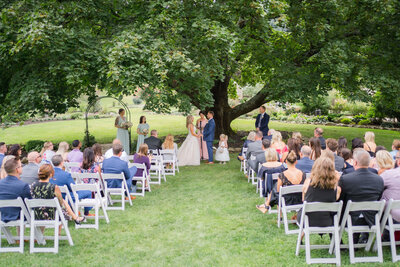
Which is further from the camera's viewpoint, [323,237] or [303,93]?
[303,93]

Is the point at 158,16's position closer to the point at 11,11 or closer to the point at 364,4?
the point at 11,11

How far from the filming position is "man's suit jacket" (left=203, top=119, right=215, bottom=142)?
43.8 feet

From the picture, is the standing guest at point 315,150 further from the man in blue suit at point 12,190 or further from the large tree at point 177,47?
the man in blue suit at point 12,190

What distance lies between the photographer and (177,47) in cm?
1080

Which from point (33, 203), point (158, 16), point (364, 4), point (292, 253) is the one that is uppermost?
point (364, 4)

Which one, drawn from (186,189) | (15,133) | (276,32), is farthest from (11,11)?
(15,133)

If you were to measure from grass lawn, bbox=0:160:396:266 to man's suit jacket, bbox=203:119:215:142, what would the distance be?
454 centimetres

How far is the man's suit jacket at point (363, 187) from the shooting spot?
518cm

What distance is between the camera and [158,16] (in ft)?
34.7

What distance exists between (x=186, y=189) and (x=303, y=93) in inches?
239

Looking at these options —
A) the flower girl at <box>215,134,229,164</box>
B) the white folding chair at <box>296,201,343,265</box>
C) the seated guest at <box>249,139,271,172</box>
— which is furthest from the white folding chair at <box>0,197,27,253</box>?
the flower girl at <box>215,134,229,164</box>

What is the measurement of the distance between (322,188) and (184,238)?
2.53 m

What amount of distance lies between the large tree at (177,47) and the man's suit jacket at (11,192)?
4.29m

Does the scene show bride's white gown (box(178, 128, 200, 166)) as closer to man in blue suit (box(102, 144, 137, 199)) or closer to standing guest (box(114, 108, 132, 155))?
standing guest (box(114, 108, 132, 155))
